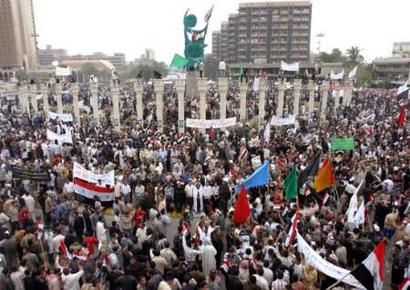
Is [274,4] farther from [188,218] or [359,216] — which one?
[359,216]

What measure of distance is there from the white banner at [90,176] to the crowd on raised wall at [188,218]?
615mm

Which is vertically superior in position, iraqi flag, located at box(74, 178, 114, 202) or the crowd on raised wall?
iraqi flag, located at box(74, 178, 114, 202)

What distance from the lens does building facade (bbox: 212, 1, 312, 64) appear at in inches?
3280

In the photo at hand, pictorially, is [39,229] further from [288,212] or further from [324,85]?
[324,85]

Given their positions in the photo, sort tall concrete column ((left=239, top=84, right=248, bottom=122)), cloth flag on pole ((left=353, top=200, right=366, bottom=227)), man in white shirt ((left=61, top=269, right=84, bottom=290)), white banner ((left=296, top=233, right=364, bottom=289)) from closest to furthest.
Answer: white banner ((left=296, top=233, right=364, bottom=289)) < man in white shirt ((left=61, top=269, right=84, bottom=290)) < cloth flag on pole ((left=353, top=200, right=366, bottom=227)) < tall concrete column ((left=239, top=84, right=248, bottom=122))

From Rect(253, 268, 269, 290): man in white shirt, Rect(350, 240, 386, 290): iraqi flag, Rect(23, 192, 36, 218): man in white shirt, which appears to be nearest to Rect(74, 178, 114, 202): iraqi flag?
Rect(23, 192, 36, 218): man in white shirt

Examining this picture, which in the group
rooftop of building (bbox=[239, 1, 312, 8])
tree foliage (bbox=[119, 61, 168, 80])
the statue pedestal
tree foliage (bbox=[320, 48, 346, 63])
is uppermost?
rooftop of building (bbox=[239, 1, 312, 8])

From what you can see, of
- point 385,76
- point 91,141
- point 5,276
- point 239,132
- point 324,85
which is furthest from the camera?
point 385,76

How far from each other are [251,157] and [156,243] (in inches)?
313

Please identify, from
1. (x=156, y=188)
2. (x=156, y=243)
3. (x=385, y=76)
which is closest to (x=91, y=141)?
(x=156, y=188)

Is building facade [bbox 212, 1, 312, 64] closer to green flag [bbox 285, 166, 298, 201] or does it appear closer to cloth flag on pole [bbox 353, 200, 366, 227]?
green flag [bbox 285, 166, 298, 201]

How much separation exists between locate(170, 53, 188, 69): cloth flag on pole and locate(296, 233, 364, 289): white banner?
25765 mm

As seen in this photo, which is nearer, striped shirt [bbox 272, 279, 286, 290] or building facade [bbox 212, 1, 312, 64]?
striped shirt [bbox 272, 279, 286, 290]

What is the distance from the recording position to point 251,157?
1591cm
